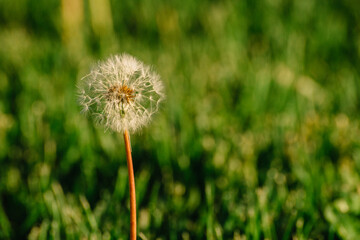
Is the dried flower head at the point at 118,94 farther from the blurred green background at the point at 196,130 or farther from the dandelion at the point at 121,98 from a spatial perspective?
the blurred green background at the point at 196,130

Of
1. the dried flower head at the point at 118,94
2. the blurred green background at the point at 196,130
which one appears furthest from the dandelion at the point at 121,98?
the blurred green background at the point at 196,130

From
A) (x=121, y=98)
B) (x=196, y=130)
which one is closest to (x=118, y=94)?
(x=121, y=98)

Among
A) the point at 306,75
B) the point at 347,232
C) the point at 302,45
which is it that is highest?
the point at 302,45

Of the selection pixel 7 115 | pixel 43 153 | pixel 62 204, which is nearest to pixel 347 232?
pixel 62 204

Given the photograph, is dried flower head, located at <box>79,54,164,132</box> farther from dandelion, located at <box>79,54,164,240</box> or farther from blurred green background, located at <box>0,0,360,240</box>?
blurred green background, located at <box>0,0,360,240</box>

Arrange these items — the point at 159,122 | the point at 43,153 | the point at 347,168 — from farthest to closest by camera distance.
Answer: the point at 159,122 < the point at 43,153 < the point at 347,168

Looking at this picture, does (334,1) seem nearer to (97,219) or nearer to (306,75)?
(306,75)

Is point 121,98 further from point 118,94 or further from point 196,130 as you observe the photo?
point 196,130

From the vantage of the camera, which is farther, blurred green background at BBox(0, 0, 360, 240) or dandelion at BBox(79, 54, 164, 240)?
blurred green background at BBox(0, 0, 360, 240)

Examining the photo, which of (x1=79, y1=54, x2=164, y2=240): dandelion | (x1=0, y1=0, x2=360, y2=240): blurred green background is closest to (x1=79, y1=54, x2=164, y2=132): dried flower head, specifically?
(x1=79, y1=54, x2=164, y2=240): dandelion
